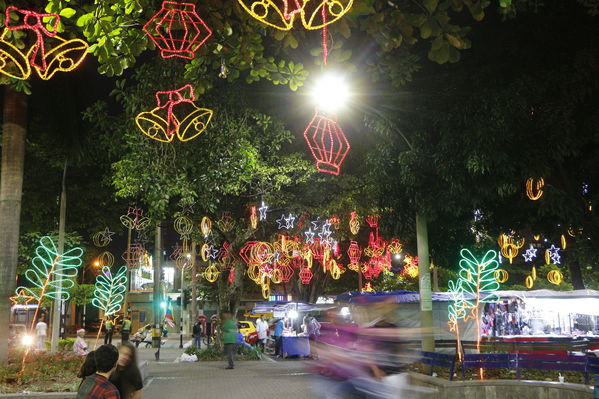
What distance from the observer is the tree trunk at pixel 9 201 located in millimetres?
10695

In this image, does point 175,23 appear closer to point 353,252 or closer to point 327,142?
point 327,142

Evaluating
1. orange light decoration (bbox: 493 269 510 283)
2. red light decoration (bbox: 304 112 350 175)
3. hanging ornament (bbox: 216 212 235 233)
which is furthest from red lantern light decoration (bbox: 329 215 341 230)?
orange light decoration (bbox: 493 269 510 283)

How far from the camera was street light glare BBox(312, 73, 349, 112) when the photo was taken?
9125mm

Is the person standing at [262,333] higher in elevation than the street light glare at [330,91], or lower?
lower

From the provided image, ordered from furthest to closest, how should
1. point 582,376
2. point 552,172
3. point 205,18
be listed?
point 582,376 → point 552,172 → point 205,18

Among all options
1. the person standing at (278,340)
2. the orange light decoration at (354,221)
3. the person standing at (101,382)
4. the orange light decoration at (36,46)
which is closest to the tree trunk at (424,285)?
the orange light decoration at (36,46)

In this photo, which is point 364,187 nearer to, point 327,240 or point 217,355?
point 327,240

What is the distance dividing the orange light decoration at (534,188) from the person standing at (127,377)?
7.84m

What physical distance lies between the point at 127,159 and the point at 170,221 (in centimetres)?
795

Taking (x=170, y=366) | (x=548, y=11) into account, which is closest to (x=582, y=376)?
(x=548, y=11)

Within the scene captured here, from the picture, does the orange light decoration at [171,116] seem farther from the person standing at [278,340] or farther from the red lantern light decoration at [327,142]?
the person standing at [278,340]

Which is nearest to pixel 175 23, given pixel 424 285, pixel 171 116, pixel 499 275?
pixel 171 116

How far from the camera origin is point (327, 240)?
2434 centimetres

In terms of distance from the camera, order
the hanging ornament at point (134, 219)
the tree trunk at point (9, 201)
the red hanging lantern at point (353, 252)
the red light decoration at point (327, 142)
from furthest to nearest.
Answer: the red hanging lantern at point (353, 252), the hanging ornament at point (134, 219), the tree trunk at point (9, 201), the red light decoration at point (327, 142)
